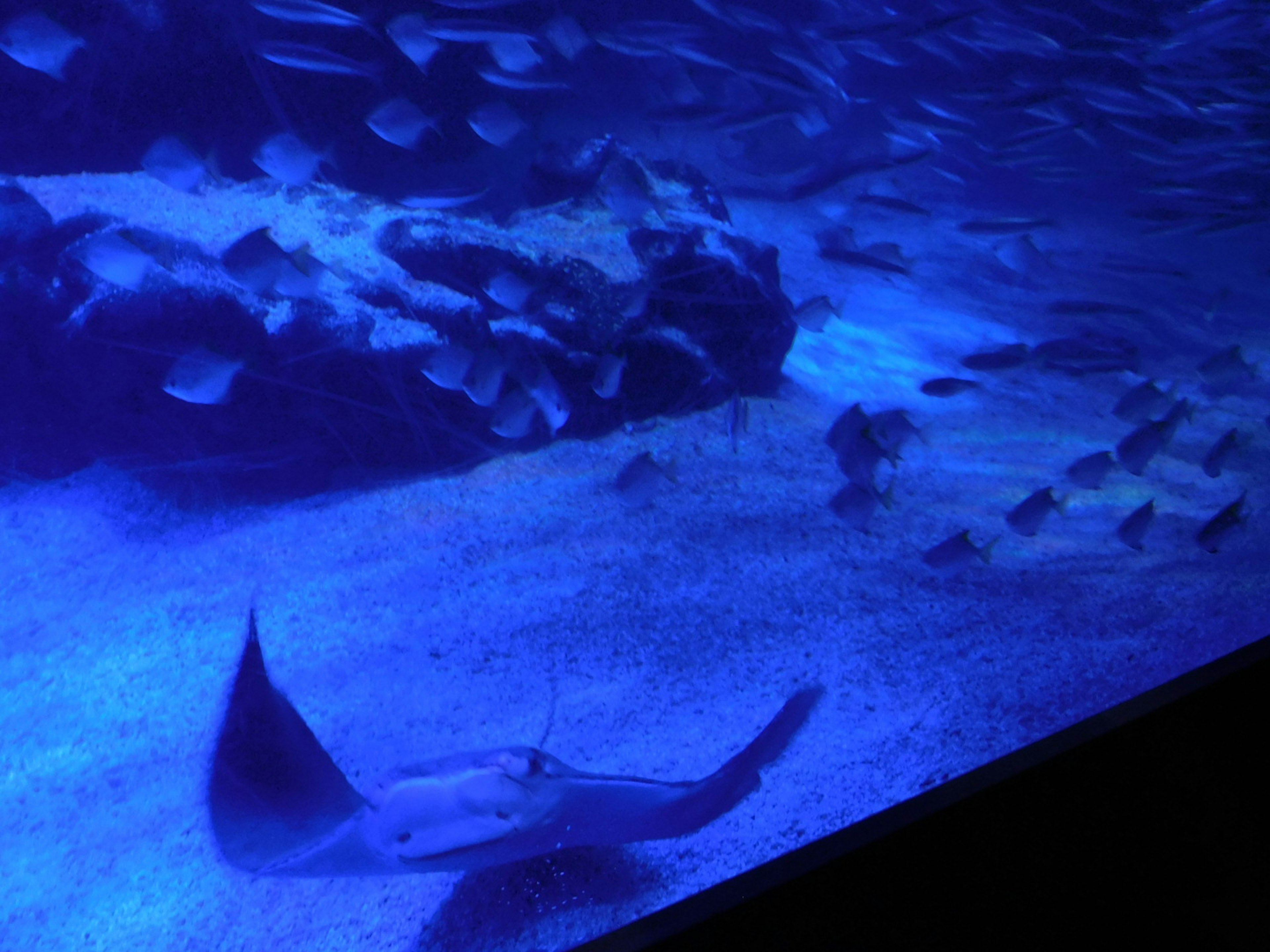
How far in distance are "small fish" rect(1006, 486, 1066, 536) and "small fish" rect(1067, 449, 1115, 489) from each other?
444 mm

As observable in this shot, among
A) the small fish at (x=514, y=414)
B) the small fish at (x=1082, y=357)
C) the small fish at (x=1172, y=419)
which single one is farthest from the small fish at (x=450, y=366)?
the small fish at (x=1082, y=357)

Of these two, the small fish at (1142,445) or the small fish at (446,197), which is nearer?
the small fish at (1142,445)

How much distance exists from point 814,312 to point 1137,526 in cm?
226

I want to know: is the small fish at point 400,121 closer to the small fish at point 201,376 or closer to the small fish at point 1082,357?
the small fish at point 201,376

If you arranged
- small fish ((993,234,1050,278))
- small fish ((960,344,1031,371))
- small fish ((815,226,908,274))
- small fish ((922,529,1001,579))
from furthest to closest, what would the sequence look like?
small fish ((993,234,1050,278))
small fish ((815,226,908,274))
small fish ((960,344,1031,371))
small fish ((922,529,1001,579))

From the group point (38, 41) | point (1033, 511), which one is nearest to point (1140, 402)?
point (1033, 511)

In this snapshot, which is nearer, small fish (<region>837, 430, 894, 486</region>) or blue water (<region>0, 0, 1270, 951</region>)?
blue water (<region>0, 0, 1270, 951</region>)

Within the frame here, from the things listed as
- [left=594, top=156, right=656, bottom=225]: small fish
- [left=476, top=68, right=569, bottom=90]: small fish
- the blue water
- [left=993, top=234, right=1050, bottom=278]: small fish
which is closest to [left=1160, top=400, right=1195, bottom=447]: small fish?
the blue water

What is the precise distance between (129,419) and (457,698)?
2.55m

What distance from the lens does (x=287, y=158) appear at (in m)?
3.48

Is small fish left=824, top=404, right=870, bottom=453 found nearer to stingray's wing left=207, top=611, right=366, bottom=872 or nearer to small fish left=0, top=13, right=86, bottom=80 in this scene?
stingray's wing left=207, top=611, right=366, bottom=872

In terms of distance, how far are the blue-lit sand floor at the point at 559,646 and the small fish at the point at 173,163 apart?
154cm

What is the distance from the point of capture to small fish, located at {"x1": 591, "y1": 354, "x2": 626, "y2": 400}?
3664 mm

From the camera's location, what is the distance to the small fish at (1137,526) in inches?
121
